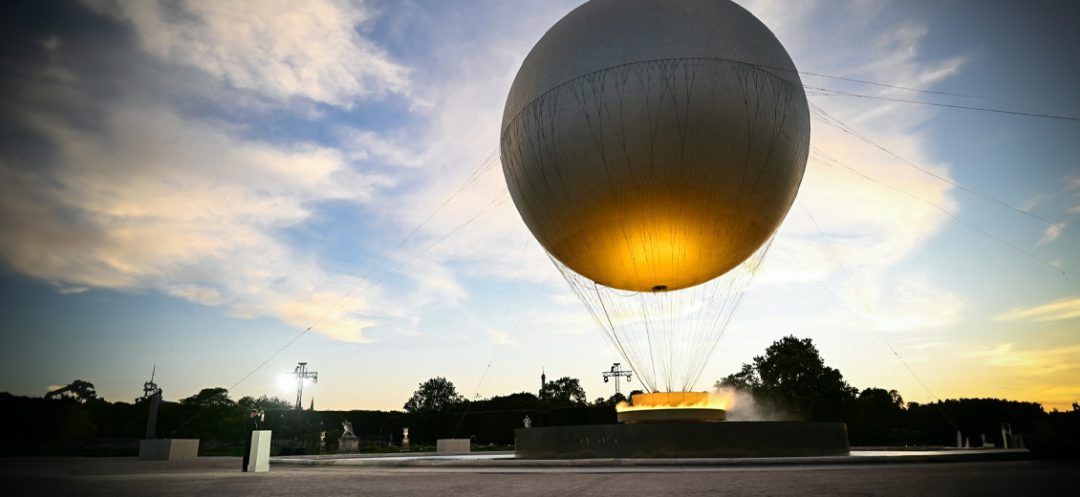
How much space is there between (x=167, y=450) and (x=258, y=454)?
15782mm

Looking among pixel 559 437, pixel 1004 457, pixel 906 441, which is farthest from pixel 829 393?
pixel 559 437

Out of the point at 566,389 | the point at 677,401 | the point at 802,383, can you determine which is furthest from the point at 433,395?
the point at 677,401

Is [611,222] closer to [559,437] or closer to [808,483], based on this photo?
[559,437]

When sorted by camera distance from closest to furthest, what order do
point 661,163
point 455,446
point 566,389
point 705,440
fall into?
point 661,163
point 705,440
point 455,446
point 566,389

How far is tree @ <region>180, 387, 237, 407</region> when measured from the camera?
6944 cm

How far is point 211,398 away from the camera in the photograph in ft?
236

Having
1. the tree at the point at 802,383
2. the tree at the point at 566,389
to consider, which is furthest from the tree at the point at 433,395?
the tree at the point at 802,383

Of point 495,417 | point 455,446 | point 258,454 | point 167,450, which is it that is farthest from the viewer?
point 495,417

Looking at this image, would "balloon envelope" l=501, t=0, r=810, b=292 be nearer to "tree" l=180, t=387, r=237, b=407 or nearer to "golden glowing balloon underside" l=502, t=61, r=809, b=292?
"golden glowing balloon underside" l=502, t=61, r=809, b=292

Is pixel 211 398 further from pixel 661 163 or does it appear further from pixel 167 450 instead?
pixel 661 163

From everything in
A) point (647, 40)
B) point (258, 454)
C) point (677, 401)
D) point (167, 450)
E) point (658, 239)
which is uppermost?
point (647, 40)

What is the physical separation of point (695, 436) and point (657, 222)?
616 cm

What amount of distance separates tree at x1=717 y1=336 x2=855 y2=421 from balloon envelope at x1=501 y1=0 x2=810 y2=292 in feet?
155

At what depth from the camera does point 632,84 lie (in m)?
14.5
